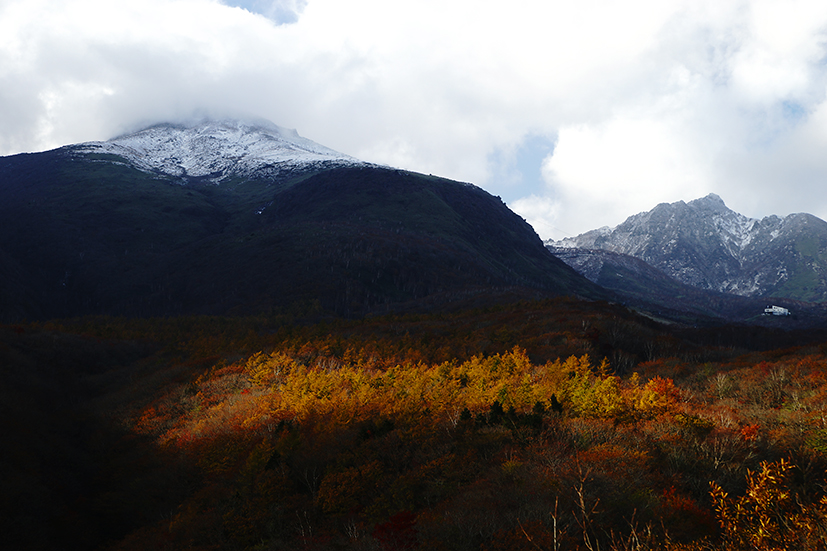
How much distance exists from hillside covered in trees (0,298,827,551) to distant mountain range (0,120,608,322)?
54.4 meters

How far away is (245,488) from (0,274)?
4409 inches

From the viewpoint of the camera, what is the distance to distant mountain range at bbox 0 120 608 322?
95312mm

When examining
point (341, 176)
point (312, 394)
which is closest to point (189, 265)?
point (341, 176)

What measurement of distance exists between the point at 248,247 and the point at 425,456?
365ft

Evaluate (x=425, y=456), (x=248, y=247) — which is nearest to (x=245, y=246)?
(x=248, y=247)

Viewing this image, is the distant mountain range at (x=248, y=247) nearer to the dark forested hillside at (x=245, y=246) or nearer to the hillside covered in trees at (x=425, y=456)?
the dark forested hillside at (x=245, y=246)

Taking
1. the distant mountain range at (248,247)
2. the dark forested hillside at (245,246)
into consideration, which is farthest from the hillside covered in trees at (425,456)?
the dark forested hillside at (245,246)

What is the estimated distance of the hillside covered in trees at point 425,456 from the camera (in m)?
8.84

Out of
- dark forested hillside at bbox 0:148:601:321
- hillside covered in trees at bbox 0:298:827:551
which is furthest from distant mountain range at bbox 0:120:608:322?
hillside covered in trees at bbox 0:298:827:551

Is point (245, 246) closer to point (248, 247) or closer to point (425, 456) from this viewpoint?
point (248, 247)

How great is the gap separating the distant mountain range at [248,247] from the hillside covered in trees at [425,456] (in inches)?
2142

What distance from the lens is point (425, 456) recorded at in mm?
13961

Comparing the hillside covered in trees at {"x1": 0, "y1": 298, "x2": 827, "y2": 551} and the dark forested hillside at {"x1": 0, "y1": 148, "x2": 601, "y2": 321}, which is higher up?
the dark forested hillside at {"x1": 0, "y1": 148, "x2": 601, "y2": 321}

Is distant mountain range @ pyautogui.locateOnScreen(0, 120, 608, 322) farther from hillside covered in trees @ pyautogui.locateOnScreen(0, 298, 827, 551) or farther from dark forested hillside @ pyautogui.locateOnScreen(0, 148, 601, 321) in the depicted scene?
hillside covered in trees @ pyautogui.locateOnScreen(0, 298, 827, 551)
